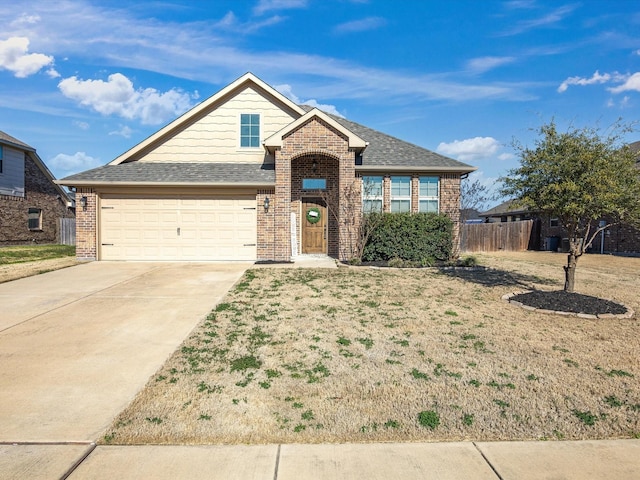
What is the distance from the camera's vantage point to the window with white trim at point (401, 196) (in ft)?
49.4

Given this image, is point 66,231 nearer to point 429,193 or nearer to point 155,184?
point 155,184

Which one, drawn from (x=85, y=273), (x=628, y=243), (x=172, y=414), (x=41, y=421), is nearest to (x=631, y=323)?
(x=172, y=414)

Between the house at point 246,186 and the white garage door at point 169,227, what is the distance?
0.11ft

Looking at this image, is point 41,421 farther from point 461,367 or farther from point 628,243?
point 628,243

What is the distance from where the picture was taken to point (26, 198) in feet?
76.7

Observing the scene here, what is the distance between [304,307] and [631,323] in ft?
17.4

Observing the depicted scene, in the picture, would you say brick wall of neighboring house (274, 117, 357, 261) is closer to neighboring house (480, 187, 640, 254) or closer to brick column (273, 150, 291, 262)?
brick column (273, 150, 291, 262)

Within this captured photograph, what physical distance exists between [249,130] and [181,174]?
3066 millimetres

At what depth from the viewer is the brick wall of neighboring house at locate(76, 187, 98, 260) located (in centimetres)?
1365

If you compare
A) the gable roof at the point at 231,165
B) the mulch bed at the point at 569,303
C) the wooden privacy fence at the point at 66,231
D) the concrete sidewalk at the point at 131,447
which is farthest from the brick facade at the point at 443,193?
the wooden privacy fence at the point at 66,231

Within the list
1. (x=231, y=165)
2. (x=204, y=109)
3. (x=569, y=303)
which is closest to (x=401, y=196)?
(x=231, y=165)

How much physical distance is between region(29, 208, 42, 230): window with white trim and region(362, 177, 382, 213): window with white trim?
20.6 metres

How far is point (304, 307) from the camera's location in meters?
7.34

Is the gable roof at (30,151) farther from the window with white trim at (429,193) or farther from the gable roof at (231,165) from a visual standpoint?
the window with white trim at (429,193)
